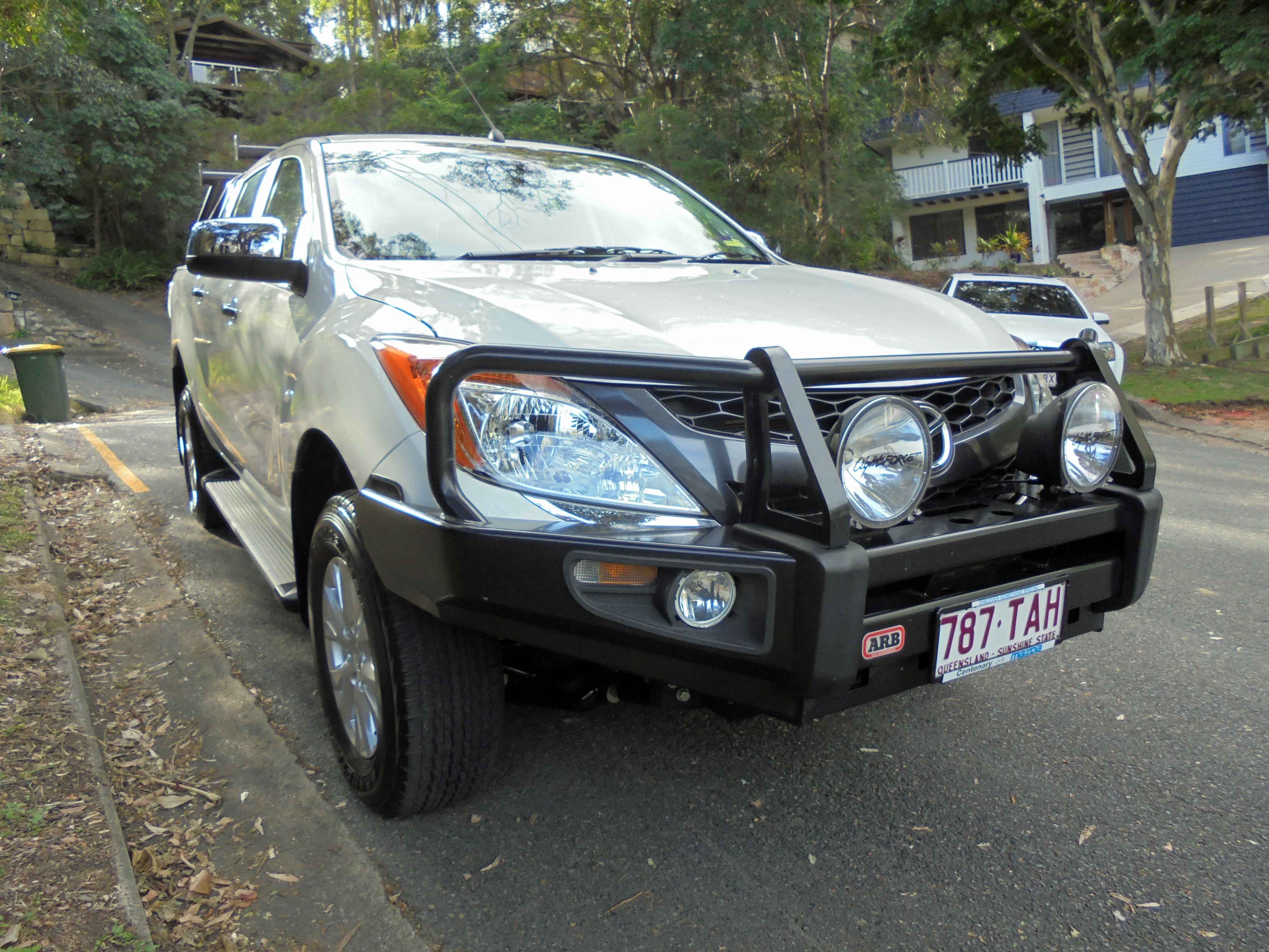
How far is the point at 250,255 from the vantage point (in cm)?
324

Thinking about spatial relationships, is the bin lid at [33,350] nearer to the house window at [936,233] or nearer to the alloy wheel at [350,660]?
the alloy wheel at [350,660]

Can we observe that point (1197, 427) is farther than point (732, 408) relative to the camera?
Yes

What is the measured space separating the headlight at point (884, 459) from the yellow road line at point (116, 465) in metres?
5.86

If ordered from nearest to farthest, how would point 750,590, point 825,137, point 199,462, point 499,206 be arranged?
1. point 750,590
2. point 499,206
3. point 199,462
4. point 825,137

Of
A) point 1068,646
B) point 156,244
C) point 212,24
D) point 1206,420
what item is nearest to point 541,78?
point 156,244

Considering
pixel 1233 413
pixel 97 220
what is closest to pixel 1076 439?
pixel 1233 413

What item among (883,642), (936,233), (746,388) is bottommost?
(883,642)

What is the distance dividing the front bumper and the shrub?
25897mm

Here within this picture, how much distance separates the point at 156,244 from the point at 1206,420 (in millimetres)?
24765

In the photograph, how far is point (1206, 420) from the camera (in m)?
11.0

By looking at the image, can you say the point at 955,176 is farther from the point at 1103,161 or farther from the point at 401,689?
the point at 401,689

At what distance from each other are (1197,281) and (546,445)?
27098 millimetres

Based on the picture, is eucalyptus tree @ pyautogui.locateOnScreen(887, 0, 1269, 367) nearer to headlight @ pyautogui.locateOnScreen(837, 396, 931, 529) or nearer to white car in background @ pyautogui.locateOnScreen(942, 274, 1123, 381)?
white car in background @ pyautogui.locateOnScreen(942, 274, 1123, 381)

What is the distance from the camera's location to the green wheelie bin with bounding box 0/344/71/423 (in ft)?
36.4
